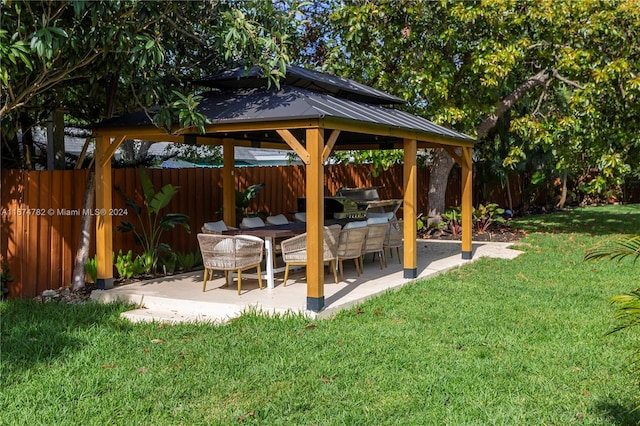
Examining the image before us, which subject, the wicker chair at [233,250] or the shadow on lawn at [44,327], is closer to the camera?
the shadow on lawn at [44,327]

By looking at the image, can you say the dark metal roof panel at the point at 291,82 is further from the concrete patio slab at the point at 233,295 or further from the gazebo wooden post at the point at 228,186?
the concrete patio slab at the point at 233,295

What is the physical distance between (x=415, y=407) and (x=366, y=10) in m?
11.4

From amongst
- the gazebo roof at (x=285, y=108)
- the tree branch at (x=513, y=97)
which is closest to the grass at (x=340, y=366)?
the gazebo roof at (x=285, y=108)

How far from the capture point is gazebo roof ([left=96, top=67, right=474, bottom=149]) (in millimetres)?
7738

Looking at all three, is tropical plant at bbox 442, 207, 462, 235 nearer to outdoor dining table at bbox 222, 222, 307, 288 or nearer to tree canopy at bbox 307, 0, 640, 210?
tree canopy at bbox 307, 0, 640, 210

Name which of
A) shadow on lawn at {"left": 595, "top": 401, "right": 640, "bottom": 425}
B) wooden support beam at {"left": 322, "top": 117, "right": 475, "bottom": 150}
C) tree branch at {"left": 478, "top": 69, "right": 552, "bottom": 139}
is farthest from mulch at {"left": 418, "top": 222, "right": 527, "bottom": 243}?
shadow on lawn at {"left": 595, "top": 401, "right": 640, "bottom": 425}

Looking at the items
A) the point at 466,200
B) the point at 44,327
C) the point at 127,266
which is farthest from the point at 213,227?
the point at 466,200

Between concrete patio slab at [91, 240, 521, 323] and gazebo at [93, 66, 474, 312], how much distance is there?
0.43 meters

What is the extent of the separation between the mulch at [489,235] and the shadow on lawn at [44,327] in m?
10.2

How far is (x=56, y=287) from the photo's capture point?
31.0ft

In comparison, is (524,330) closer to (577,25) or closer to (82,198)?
(82,198)

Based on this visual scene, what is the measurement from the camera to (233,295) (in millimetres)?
8516

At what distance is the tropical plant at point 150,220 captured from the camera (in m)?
10.0

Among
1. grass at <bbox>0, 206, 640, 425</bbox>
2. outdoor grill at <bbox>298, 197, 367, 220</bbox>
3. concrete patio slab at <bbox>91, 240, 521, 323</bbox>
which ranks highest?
outdoor grill at <bbox>298, 197, 367, 220</bbox>
